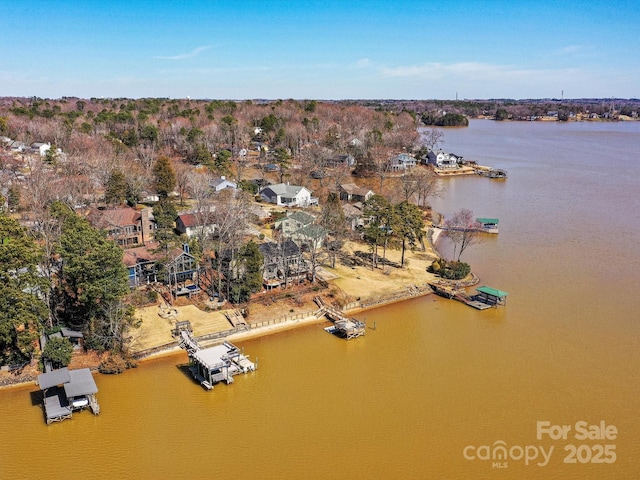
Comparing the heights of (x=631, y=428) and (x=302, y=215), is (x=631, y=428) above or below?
below

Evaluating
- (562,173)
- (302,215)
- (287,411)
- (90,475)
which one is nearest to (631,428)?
(287,411)

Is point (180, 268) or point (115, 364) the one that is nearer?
point (115, 364)

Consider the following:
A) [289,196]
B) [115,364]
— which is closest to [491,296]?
[115,364]

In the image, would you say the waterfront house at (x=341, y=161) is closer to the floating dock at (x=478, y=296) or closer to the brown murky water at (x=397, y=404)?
the floating dock at (x=478, y=296)

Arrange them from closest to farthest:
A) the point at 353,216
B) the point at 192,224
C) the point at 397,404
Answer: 1. the point at 397,404
2. the point at 192,224
3. the point at 353,216

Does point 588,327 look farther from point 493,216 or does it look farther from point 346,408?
point 493,216

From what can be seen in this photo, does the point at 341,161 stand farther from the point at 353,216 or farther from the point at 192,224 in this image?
the point at 192,224
